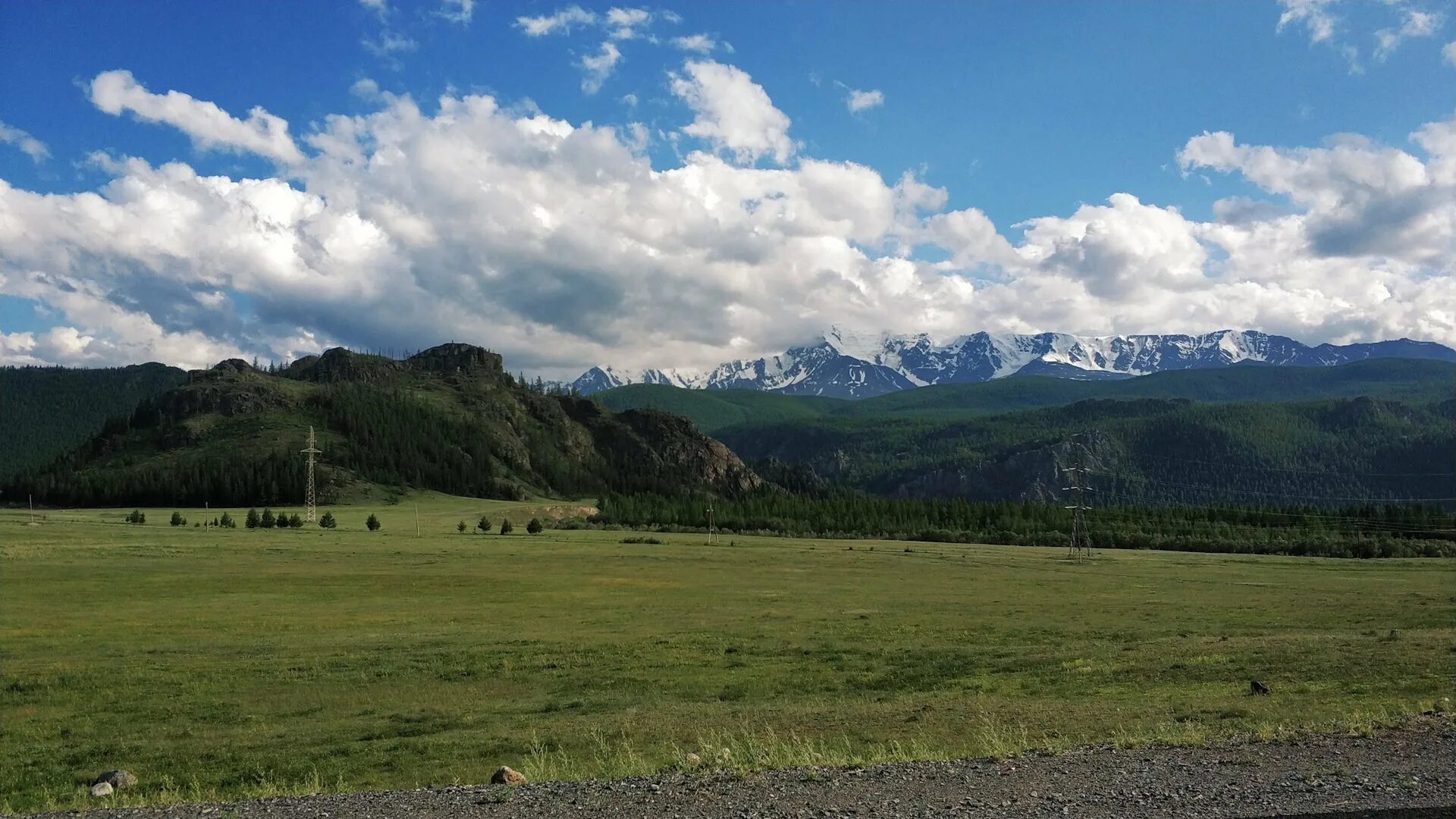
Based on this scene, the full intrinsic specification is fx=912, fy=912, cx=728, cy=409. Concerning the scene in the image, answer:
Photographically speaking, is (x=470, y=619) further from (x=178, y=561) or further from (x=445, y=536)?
(x=445, y=536)

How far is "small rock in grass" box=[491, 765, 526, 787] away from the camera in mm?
15641

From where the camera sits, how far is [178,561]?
84062 mm

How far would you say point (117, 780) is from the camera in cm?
1945

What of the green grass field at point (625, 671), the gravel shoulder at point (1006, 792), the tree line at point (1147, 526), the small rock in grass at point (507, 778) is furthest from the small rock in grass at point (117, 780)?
the tree line at point (1147, 526)

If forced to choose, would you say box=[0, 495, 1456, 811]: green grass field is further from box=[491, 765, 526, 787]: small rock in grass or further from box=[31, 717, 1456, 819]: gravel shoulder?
box=[31, 717, 1456, 819]: gravel shoulder

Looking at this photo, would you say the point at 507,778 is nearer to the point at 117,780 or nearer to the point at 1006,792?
the point at 1006,792

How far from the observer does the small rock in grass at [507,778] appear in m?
15.6

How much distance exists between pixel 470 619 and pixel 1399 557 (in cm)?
12766

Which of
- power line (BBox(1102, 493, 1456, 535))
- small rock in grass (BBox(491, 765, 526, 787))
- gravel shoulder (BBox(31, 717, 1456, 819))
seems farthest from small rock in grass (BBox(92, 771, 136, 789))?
power line (BBox(1102, 493, 1456, 535))

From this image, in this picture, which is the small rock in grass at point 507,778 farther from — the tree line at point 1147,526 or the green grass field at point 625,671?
the tree line at point 1147,526

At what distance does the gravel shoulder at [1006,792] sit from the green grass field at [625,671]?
2.01m

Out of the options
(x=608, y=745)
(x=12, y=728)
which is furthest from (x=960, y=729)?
(x=12, y=728)

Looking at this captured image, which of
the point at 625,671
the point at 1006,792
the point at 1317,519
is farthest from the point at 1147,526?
the point at 1006,792

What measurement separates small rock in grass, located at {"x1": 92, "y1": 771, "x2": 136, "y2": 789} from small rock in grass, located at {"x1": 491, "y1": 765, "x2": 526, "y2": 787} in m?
8.96
